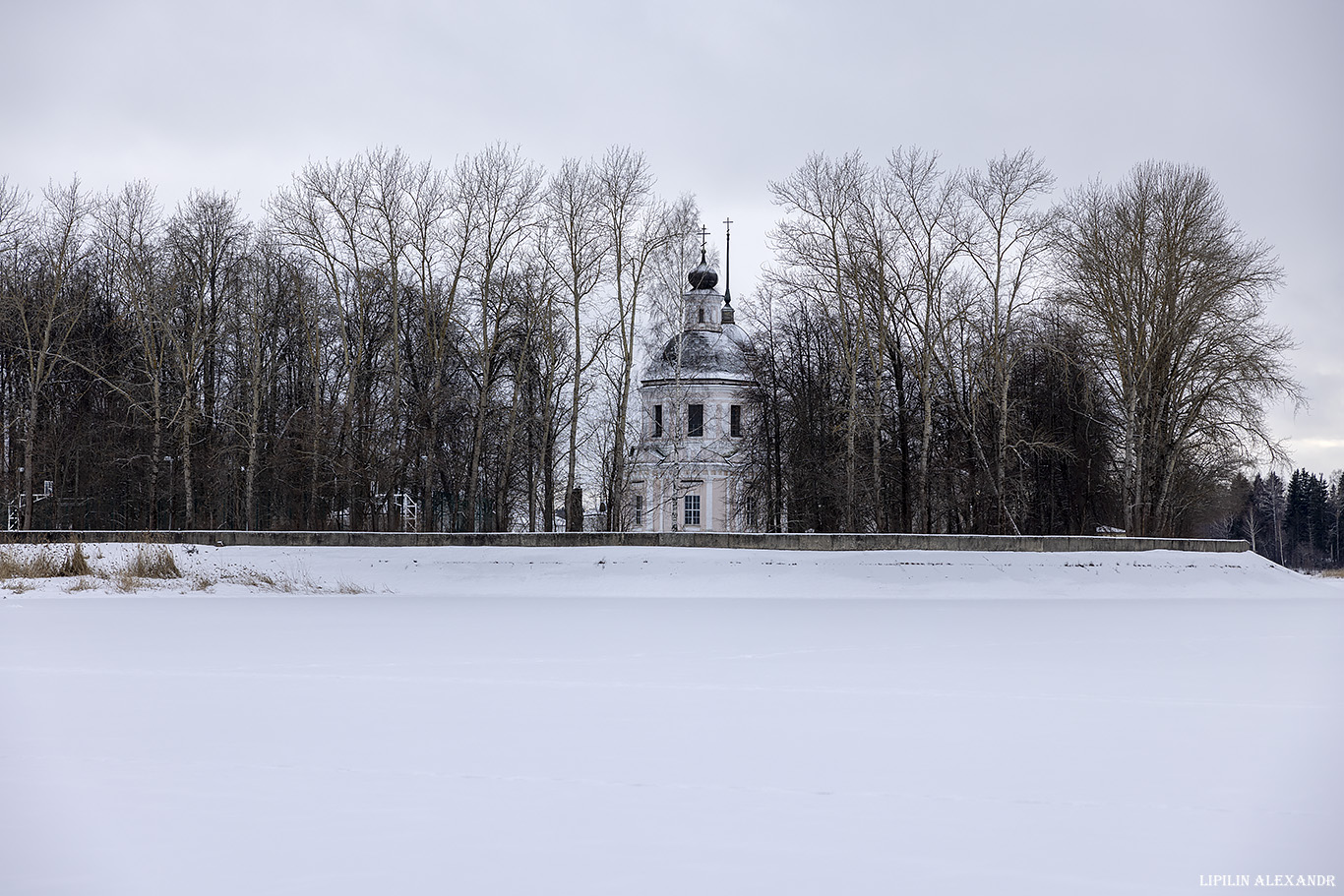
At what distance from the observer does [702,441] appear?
2055 inches

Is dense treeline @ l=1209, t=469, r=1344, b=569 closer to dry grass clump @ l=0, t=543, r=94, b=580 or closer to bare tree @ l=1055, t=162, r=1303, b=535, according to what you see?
bare tree @ l=1055, t=162, r=1303, b=535

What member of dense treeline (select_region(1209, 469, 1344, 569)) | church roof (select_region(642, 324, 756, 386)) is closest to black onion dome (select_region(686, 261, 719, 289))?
church roof (select_region(642, 324, 756, 386))

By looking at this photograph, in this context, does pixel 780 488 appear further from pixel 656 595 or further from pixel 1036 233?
pixel 656 595

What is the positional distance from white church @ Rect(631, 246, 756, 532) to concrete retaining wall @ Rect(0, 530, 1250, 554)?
2193 cm

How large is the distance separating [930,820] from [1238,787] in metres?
1.91

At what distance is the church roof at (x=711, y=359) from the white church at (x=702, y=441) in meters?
0.04

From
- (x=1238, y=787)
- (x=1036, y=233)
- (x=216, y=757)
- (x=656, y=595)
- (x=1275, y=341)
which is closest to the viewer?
(x=1238, y=787)

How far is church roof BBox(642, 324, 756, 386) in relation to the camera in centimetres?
4712

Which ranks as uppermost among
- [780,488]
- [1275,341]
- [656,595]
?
[1275,341]

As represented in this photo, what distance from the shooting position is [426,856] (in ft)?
16.1

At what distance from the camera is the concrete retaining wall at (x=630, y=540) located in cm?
2481

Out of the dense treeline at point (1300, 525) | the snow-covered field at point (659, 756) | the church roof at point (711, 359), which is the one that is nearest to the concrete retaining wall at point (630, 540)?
the snow-covered field at point (659, 756)

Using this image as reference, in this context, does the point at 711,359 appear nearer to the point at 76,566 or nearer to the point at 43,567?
the point at 76,566

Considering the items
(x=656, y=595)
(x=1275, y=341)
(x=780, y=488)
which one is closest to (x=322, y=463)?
(x=780, y=488)
